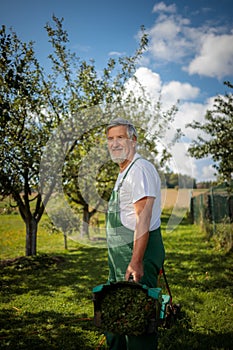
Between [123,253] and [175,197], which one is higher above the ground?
[175,197]

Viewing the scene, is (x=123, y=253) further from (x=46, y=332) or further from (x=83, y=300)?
(x=83, y=300)

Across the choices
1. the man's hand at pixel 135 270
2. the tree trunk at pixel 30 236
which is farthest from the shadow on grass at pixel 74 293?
the man's hand at pixel 135 270

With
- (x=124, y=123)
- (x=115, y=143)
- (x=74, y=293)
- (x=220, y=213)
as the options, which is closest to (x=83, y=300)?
(x=74, y=293)

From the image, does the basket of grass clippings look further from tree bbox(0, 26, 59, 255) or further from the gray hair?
tree bbox(0, 26, 59, 255)

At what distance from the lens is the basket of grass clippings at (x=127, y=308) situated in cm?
209

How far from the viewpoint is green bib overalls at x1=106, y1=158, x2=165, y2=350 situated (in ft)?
7.95

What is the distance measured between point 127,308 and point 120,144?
1.29 meters

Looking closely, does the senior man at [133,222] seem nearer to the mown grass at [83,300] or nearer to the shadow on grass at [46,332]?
the shadow on grass at [46,332]

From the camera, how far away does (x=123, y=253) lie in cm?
249

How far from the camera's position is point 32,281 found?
6805 mm

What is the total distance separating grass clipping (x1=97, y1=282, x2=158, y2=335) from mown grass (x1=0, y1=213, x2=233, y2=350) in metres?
1.67

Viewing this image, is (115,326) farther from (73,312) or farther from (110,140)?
(73,312)

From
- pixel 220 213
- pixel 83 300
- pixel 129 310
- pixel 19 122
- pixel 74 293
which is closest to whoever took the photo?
pixel 129 310

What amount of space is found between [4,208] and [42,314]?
4.73 metres
